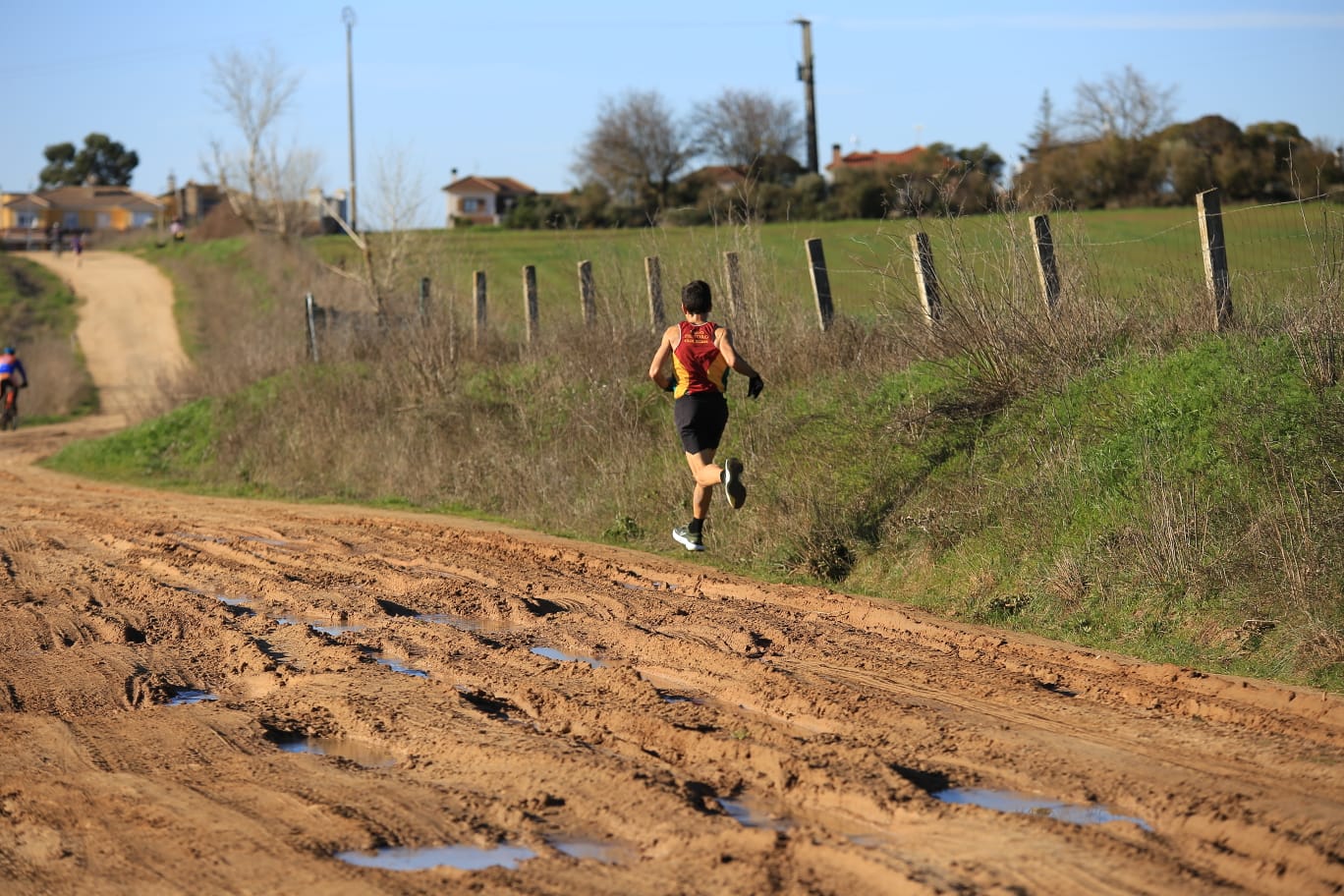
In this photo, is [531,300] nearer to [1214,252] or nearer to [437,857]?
[1214,252]

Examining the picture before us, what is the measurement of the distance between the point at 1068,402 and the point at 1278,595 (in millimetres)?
3357

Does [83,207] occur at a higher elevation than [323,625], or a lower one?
higher

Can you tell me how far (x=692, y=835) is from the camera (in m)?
5.07

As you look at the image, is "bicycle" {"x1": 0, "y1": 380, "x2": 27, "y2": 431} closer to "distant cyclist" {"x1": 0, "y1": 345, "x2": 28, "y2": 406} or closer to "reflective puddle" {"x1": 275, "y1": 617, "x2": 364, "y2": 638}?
"distant cyclist" {"x1": 0, "y1": 345, "x2": 28, "y2": 406}

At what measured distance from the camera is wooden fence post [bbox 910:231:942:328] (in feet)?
43.1

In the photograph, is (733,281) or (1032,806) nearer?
(1032,806)

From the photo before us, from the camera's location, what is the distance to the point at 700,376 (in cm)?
1110

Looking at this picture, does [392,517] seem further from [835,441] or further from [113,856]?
[113,856]

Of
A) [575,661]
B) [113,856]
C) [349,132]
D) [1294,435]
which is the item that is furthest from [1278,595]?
[349,132]

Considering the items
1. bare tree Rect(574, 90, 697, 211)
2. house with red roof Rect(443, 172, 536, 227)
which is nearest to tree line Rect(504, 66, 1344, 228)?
bare tree Rect(574, 90, 697, 211)

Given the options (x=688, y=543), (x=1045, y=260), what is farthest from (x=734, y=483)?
(x=1045, y=260)

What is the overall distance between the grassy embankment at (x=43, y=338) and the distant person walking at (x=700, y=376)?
29.0m

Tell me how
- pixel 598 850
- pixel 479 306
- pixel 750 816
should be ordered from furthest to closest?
pixel 479 306 < pixel 750 816 < pixel 598 850

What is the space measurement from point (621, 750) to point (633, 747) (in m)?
0.07
